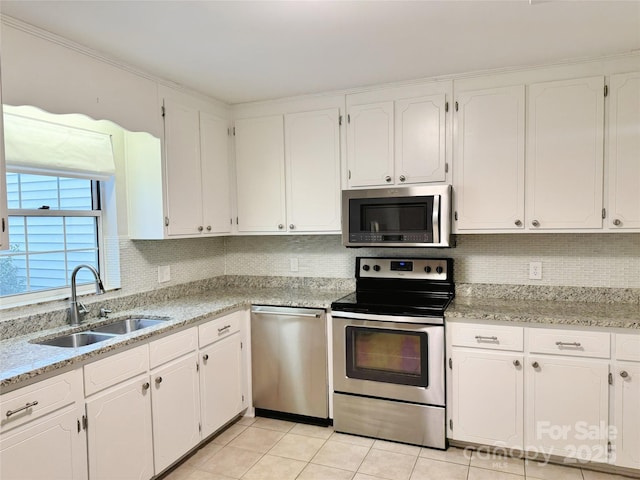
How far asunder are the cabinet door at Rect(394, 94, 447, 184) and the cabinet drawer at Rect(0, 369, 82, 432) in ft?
7.10

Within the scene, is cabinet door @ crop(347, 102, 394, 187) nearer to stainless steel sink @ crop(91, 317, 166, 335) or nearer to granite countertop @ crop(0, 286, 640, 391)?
granite countertop @ crop(0, 286, 640, 391)

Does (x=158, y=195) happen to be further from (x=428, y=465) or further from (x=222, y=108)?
(x=428, y=465)

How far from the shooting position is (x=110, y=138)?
277 cm

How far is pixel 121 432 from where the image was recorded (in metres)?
2.06

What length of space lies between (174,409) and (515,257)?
2.34 meters

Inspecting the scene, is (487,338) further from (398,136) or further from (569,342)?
(398,136)

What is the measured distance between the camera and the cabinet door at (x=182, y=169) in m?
2.84

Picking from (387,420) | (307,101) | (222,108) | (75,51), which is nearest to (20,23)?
(75,51)

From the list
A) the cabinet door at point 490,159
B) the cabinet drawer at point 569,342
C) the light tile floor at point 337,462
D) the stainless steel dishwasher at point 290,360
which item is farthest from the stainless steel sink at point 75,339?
the cabinet drawer at point 569,342

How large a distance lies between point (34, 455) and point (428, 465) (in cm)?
195

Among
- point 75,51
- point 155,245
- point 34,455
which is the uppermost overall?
point 75,51

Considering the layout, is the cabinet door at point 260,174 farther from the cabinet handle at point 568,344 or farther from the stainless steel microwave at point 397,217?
the cabinet handle at point 568,344

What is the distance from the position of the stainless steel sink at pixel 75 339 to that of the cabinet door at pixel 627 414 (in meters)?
2.74

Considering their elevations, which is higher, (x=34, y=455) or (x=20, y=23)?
(x=20, y=23)
